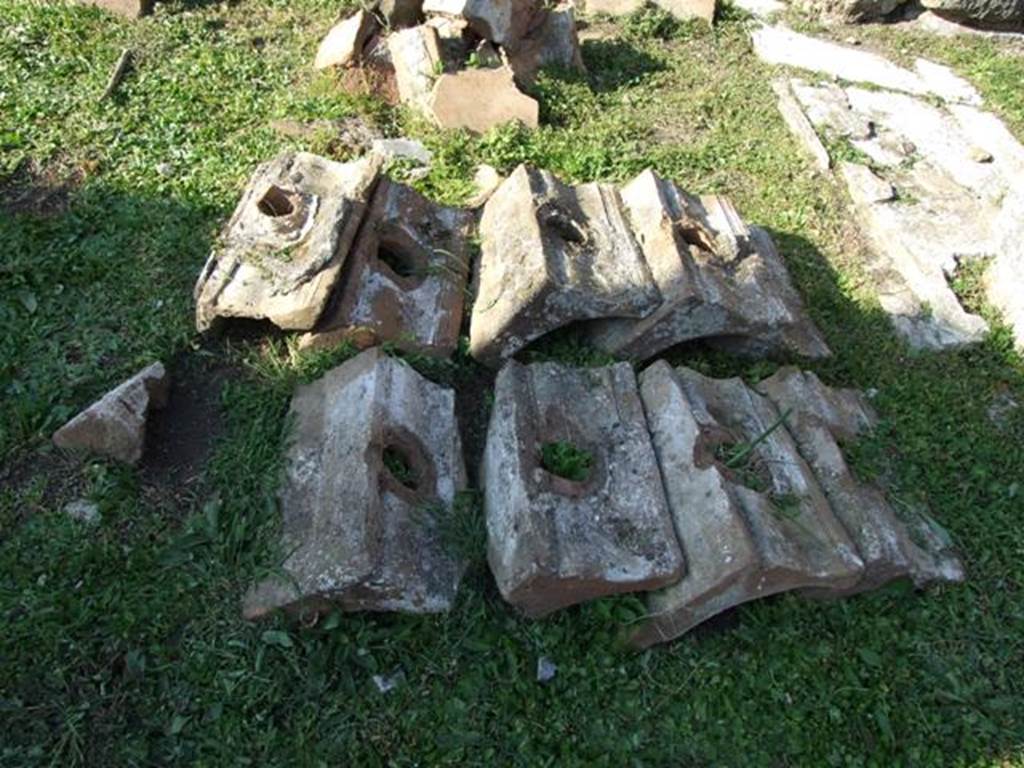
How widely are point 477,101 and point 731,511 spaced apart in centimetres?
395

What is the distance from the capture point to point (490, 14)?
616 cm

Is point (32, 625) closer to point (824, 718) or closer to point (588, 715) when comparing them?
point (588, 715)

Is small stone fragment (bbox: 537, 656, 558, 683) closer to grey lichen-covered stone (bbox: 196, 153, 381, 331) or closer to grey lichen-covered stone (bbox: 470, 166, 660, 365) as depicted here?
grey lichen-covered stone (bbox: 470, 166, 660, 365)

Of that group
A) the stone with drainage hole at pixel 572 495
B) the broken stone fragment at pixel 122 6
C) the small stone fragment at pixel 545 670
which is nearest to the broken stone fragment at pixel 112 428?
the stone with drainage hole at pixel 572 495

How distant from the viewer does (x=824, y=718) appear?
9.75ft

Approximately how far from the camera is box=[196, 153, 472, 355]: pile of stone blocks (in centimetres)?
373

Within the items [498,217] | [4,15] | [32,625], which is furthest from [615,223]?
[4,15]

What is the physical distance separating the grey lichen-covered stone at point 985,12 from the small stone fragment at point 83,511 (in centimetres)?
870

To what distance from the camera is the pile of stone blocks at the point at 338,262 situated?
373cm

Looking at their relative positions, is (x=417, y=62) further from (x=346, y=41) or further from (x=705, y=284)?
(x=705, y=284)

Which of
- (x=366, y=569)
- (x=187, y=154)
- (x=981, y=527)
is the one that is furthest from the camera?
(x=187, y=154)

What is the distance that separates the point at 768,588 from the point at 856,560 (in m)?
0.38

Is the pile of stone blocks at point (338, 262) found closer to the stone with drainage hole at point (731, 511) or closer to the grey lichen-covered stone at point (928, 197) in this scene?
the stone with drainage hole at point (731, 511)

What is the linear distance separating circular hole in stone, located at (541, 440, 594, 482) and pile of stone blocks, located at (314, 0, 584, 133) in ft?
10.9
